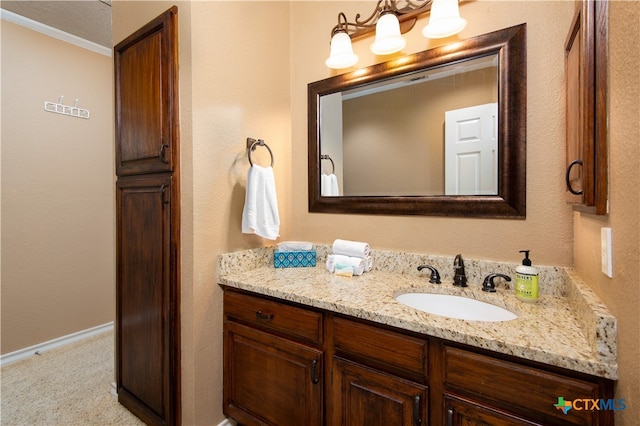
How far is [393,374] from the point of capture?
3.40 ft

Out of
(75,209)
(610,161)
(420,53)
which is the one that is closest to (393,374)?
(610,161)

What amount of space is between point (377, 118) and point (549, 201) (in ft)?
2.91

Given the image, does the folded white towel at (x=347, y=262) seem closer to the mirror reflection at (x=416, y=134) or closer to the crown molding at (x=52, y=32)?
the mirror reflection at (x=416, y=134)

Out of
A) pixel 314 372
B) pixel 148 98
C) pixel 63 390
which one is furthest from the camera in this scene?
pixel 63 390

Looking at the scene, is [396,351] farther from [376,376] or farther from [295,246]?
[295,246]

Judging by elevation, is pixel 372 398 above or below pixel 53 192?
below

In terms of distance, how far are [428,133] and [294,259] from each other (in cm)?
97

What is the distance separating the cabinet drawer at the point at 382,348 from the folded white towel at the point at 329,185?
0.84 meters

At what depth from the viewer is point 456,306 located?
1.27m

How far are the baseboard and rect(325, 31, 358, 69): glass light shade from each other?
3.02 metres

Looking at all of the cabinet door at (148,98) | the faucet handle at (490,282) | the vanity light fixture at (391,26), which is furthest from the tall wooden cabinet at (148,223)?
the faucet handle at (490,282)

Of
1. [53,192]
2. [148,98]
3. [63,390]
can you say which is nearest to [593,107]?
[148,98]

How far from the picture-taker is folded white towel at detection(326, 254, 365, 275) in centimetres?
151

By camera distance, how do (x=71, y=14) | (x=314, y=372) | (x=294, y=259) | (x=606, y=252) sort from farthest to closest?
(x=71, y=14) < (x=294, y=259) < (x=314, y=372) < (x=606, y=252)
